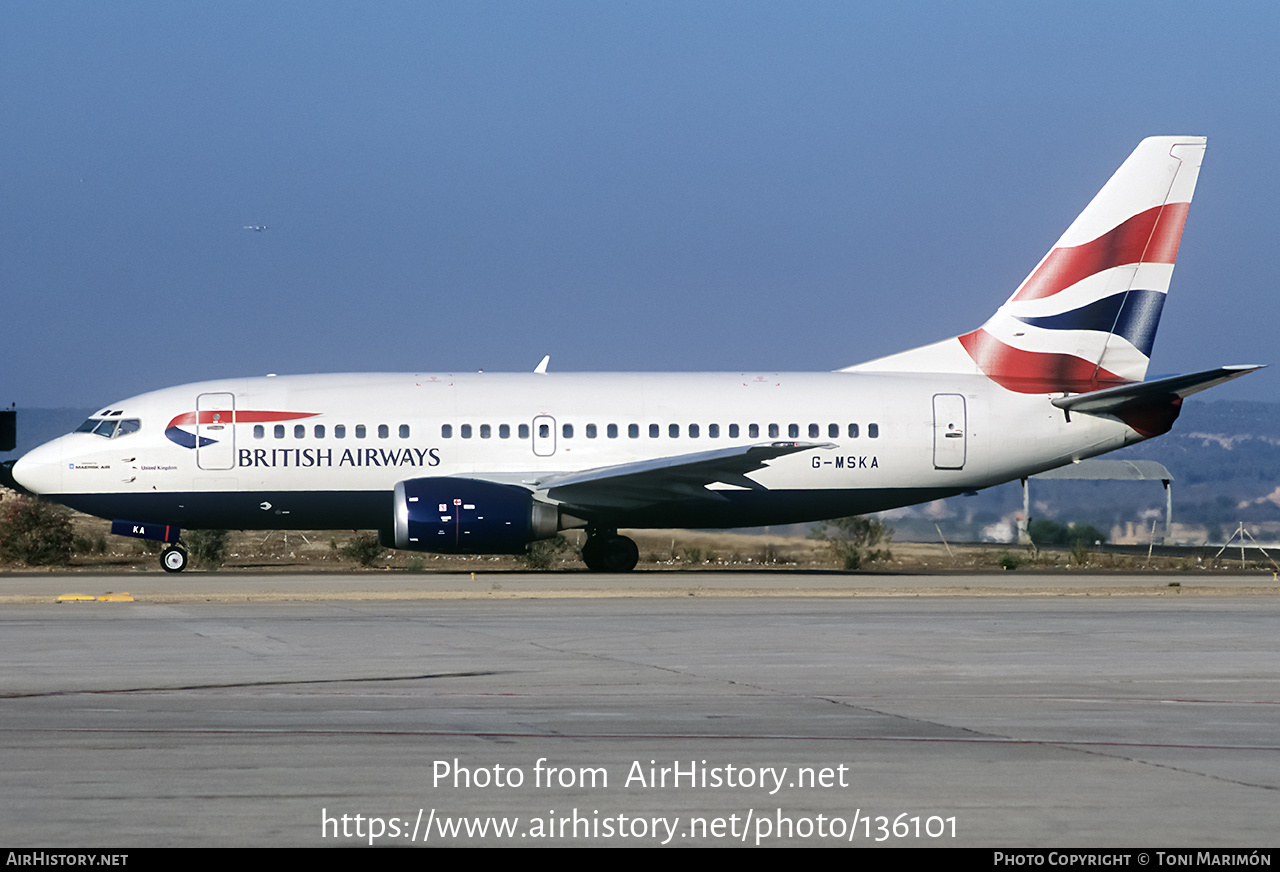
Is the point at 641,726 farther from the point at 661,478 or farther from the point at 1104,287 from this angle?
the point at 1104,287

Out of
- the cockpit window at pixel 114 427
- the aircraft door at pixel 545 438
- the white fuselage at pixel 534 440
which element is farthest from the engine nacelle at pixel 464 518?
the cockpit window at pixel 114 427

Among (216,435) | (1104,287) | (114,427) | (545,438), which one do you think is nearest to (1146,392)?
(1104,287)

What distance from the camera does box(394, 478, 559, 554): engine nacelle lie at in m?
24.4

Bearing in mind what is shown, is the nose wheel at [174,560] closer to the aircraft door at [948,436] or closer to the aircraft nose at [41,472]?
the aircraft nose at [41,472]

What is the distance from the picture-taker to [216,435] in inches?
1029

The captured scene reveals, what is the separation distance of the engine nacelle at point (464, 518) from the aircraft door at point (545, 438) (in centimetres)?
144

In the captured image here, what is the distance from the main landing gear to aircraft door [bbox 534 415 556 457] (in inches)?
76.0

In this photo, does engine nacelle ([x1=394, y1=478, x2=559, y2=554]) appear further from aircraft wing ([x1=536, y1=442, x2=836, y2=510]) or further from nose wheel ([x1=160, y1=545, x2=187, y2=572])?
nose wheel ([x1=160, y1=545, x2=187, y2=572])

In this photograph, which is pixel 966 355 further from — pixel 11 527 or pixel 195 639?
pixel 11 527

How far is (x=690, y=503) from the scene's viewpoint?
87.4 ft

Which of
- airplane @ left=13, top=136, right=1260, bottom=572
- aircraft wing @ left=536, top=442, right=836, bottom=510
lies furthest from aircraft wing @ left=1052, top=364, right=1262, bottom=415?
aircraft wing @ left=536, top=442, right=836, bottom=510

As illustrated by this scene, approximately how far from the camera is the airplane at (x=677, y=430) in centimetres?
2608

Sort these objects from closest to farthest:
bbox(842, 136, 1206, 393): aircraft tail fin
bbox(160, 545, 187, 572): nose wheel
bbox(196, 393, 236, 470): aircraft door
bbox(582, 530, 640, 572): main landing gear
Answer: bbox(196, 393, 236, 470): aircraft door
bbox(160, 545, 187, 572): nose wheel
bbox(842, 136, 1206, 393): aircraft tail fin
bbox(582, 530, 640, 572): main landing gear

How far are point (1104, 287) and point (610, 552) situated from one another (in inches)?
404
